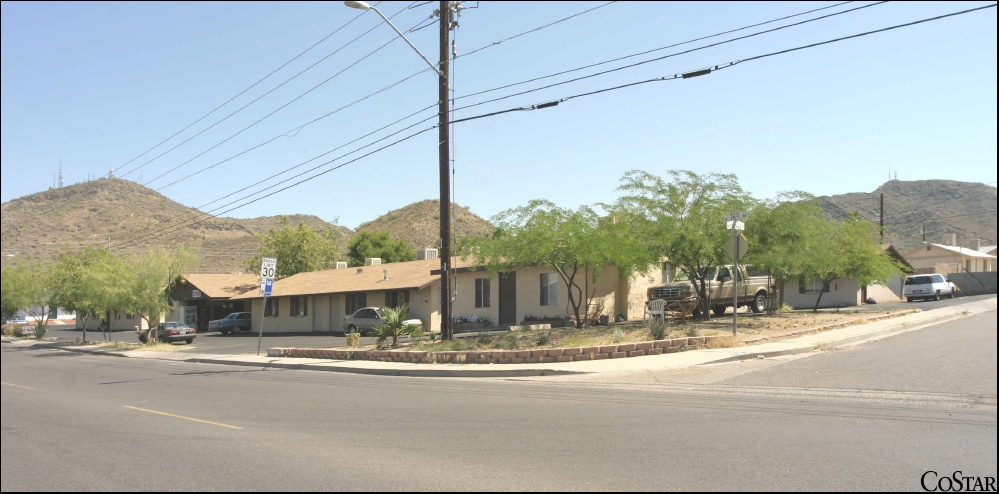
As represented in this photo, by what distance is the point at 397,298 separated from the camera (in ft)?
122

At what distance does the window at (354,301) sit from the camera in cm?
3984

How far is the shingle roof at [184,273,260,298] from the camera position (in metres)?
52.6

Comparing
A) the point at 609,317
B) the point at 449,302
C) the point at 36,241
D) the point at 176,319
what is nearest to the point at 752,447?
the point at 36,241

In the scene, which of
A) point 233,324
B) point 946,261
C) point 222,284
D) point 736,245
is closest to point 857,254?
point 736,245

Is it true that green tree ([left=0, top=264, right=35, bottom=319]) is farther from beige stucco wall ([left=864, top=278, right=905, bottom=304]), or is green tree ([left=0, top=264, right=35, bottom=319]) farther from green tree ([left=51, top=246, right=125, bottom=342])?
beige stucco wall ([left=864, top=278, right=905, bottom=304])

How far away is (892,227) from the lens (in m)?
81.4

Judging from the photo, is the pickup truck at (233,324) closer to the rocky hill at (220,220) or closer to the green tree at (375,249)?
the rocky hill at (220,220)

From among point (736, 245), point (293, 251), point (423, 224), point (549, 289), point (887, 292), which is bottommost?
point (887, 292)

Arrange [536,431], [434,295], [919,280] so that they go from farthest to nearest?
[919,280]
[434,295]
[536,431]

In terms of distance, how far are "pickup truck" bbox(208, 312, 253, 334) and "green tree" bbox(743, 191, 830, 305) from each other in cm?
3511

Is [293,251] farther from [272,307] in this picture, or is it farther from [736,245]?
[736,245]

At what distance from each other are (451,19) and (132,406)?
14258mm

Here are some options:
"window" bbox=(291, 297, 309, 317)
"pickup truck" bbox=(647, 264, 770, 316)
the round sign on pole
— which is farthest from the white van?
"window" bbox=(291, 297, 309, 317)

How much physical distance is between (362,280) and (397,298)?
5.21 metres
